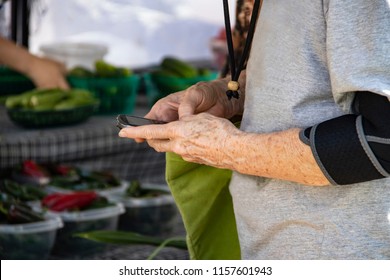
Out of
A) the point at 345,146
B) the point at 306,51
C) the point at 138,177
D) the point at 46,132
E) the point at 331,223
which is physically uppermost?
the point at 306,51

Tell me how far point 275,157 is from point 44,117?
6.29ft

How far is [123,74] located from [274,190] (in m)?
2.23

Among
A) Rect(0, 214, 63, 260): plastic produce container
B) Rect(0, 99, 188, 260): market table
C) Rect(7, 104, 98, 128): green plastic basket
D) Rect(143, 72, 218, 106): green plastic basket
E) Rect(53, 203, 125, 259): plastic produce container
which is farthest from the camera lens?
Rect(143, 72, 218, 106): green plastic basket

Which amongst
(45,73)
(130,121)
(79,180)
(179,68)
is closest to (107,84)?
(45,73)

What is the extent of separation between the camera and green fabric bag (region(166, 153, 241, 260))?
4.97ft

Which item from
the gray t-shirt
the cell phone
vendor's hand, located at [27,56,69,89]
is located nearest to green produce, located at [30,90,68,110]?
vendor's hand, located at [27,56,69,89]

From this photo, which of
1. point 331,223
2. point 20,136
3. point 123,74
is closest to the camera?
point 331,223

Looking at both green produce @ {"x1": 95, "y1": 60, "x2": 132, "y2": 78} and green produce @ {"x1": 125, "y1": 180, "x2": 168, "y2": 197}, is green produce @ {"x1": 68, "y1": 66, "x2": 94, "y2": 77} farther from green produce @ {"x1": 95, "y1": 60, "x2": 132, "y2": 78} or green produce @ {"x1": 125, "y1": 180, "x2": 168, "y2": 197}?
green produce @ {"x1": 125, "y1": 180, "x2": 168, "y2": 197}

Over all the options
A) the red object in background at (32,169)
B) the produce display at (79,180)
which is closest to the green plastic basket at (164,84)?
the produce display at (79,180)

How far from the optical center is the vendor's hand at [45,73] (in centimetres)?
319

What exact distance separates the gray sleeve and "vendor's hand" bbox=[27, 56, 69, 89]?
2.23 meters

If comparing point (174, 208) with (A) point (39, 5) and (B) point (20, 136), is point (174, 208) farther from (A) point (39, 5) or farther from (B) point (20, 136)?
(A) point (39, 5)

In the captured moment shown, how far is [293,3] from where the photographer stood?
1.22 meters
